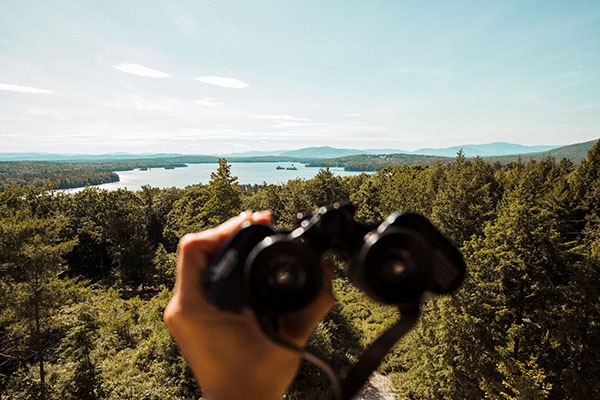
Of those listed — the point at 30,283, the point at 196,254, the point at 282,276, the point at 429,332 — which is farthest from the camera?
the point at 429,332

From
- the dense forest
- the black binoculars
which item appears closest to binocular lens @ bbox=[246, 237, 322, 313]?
the black binoculars

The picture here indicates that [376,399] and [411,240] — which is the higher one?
[411,240]

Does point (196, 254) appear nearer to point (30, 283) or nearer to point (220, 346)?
point (220, 346)

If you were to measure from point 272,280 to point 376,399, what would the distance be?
17.6 m

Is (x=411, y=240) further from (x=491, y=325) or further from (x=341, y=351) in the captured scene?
(x=341, y=351)

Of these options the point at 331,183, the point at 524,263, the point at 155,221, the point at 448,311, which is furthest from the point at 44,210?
the point at 524,263

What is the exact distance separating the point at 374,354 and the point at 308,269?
1.74ft

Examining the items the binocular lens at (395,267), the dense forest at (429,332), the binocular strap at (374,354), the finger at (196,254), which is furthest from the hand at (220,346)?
the dense forest at (429,332)

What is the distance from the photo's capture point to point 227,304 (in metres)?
1.30

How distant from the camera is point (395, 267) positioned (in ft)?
4.75

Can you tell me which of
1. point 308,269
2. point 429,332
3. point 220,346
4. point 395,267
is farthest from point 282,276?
point 429,332

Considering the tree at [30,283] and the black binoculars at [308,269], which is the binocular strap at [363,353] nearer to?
the black binoculars at [308,269]

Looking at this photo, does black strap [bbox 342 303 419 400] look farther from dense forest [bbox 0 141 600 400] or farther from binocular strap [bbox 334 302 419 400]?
dense forest [bbox 0 141 600 400]

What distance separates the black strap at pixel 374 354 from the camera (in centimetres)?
132
